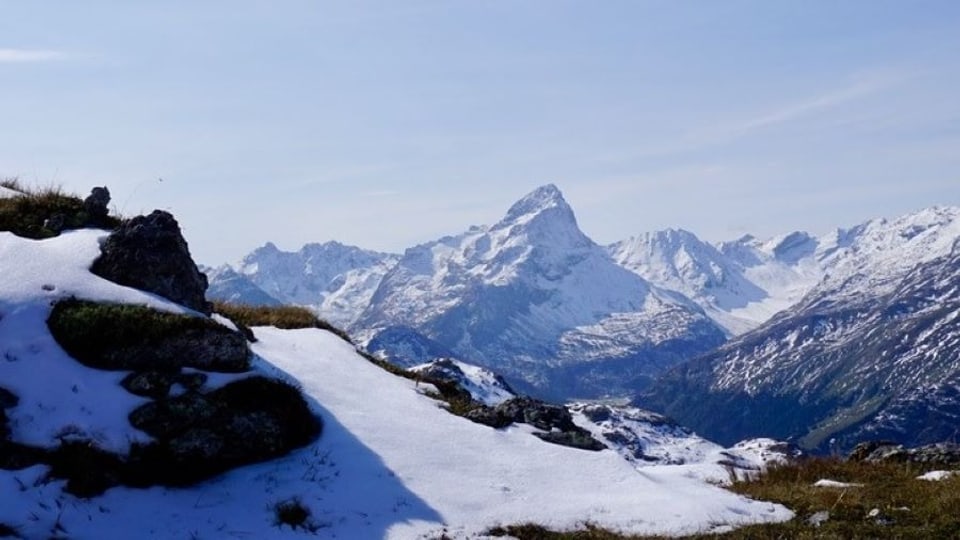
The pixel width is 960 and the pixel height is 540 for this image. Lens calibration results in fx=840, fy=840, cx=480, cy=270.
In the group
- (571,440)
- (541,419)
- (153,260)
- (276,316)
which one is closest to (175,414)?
(153,260)

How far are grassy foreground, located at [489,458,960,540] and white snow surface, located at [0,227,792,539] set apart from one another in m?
0.54

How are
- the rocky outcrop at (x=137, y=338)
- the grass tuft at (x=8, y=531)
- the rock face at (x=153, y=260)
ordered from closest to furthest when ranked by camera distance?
the grass tuft at (x=8, y=531) < the rocky outcrop at (x=137, y=338) < the rock face at (x=153, y=260)

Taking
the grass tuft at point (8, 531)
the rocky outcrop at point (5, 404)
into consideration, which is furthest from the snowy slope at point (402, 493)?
the rocky outcrop at point (5, 404)

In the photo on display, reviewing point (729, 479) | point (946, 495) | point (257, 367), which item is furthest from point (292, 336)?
point (946, 495)

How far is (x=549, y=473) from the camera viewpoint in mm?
16500

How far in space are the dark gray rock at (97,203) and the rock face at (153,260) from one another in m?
2.38

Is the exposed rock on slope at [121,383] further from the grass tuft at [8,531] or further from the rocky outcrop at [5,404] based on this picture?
the grass tuft at [8,531]

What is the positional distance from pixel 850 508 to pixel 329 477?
9.14 metres

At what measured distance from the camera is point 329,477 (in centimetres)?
1520

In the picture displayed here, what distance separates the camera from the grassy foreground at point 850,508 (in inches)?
520

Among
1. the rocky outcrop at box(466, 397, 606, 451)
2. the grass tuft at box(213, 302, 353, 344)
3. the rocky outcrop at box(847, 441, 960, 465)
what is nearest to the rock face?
the grass tuft at box(213, 302, 353, 344)

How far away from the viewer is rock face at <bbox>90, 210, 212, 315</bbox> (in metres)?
18.1

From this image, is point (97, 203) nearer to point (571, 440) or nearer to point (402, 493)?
point (402, 493)

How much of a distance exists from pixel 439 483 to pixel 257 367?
15.8 ft
